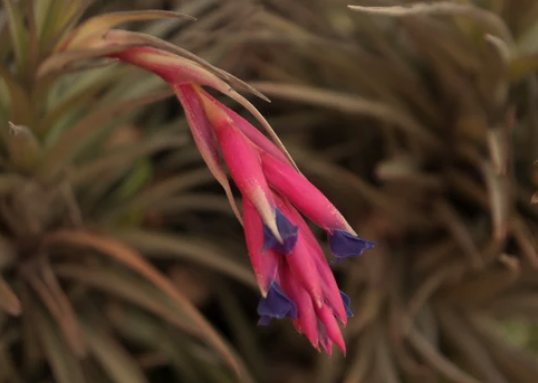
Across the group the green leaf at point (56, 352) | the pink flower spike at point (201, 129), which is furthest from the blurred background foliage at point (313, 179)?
the pink flower spike at point (201, 129)

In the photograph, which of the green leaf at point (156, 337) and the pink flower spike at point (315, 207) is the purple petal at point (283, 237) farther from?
the green leaf at point (156, 337)

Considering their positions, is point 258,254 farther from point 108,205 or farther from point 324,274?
point 108,205

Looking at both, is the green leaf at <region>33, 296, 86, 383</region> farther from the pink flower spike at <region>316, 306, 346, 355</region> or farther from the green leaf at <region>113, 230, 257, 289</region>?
the pink flower spike at <region>316, 306, 346, 355</region>

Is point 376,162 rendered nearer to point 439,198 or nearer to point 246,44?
point 439,198

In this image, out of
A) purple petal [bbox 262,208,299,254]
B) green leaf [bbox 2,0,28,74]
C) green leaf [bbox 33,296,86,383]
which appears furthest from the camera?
green leaf [bbox 33,296,86,383]

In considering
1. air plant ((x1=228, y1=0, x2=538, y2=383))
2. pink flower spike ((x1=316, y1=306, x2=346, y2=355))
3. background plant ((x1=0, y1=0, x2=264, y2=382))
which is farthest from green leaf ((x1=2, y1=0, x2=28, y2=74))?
pink flower spike ((x1=316, y1=306, x2=346, y2=355))

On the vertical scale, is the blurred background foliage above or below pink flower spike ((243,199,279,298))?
below

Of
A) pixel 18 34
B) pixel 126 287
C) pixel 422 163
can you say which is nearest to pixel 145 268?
pixel 126 287

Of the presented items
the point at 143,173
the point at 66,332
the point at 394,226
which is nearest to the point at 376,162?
the point at 394,226
